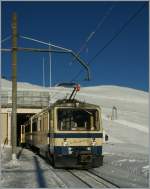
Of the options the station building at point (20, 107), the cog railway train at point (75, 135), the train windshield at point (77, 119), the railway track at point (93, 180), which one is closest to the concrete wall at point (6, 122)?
the station building at point (20, 107)

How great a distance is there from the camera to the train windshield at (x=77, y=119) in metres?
21.8

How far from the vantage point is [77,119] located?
2191 cm

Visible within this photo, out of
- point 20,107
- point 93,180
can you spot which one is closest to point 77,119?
point 93,180

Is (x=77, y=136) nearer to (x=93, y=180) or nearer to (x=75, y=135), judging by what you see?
(x=75, y=135)

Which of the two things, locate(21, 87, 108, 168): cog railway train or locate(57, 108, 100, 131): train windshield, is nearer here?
locate(21, 87, 108, 168): cog railway train

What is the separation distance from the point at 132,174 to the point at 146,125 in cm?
4877

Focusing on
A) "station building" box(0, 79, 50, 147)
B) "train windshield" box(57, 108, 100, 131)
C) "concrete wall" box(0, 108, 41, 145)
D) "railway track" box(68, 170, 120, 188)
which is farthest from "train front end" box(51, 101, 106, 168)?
"concrete wall" box(0, 108, 41, 145)

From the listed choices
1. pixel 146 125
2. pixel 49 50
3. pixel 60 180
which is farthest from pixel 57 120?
pixel 146 125

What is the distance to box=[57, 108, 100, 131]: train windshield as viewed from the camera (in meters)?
21.8

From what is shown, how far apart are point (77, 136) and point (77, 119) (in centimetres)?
81

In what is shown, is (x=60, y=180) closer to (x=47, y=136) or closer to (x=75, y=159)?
(x=75, y=159)

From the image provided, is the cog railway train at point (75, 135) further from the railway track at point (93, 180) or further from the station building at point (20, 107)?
the station building at point (20, 107)

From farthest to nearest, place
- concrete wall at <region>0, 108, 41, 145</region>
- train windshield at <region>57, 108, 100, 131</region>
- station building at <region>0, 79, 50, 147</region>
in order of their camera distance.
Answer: station building at <region>0, 79, 50, 147</region>
concrete wall at <region>0, 108, 41, 145</region>
train windshield at <region>57, 108, 100, 131</region>

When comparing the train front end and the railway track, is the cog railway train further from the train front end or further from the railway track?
the railway track
